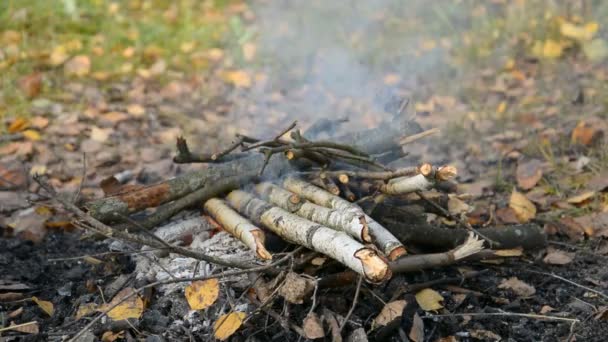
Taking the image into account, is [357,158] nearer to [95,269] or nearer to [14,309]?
[95,269]

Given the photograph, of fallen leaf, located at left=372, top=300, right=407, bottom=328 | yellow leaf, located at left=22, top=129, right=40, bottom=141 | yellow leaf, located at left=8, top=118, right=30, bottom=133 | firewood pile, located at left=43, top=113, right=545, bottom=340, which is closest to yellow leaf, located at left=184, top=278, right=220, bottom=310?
firewood pile, located at left=43, top=113, right=545, bottom=340

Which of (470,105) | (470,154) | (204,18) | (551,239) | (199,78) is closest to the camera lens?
(551,239)

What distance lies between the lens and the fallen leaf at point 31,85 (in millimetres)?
5250

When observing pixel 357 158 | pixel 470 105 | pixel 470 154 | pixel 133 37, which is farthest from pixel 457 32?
pixel 357 158

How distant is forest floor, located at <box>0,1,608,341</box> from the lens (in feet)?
9.29

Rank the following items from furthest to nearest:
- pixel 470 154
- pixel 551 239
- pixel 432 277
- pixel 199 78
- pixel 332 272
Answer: pixel 199 78
pixel 470 154
pixel 551 239
pixel 432 277
pixel 332 272

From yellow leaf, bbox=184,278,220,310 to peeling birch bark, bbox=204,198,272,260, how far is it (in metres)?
0.21

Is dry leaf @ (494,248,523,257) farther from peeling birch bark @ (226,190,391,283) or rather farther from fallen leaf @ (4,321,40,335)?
fallen leaf @ (4,321,40,335)

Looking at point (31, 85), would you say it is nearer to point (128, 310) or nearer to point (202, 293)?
point (128, 310)

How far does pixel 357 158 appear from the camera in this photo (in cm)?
287

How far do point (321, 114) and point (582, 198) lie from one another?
2.42 meters

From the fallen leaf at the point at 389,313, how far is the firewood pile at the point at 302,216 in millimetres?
98

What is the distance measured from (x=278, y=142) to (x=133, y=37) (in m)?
→ 3.92

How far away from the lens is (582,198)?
3617 millimetres
